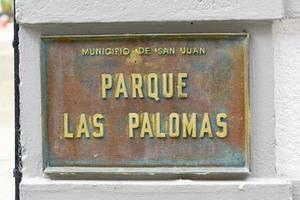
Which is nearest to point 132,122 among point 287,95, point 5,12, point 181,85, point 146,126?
point 146,126

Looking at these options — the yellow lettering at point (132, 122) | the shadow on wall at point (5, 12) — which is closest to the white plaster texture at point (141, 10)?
the yellow lettering at point (132, 122)

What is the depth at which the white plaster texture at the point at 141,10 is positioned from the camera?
9.64 feet

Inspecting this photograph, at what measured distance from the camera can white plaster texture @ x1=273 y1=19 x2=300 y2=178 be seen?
9.88 ft

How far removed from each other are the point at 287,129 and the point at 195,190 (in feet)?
1.67

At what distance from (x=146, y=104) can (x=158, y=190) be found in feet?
1.31

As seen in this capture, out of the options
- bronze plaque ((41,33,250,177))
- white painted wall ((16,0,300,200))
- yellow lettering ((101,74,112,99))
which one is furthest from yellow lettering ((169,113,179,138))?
yellow lettering ((101,74,112,99))

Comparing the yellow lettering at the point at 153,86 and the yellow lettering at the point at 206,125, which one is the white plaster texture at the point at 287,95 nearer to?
the yellow lettering at the point at 206,125

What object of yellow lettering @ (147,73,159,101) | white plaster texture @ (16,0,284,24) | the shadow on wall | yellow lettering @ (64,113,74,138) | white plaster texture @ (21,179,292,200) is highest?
the shadow on wall

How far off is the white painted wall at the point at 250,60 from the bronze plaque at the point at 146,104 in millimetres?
53

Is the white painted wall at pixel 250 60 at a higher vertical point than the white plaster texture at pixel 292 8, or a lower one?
lower

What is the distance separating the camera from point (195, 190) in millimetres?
3002

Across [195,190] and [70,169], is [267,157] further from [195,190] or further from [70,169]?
[70,169]

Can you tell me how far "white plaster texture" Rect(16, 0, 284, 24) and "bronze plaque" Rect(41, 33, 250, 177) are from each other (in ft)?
0.29

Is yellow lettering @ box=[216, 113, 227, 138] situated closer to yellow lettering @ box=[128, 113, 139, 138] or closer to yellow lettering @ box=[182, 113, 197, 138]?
yellow lettering @ box=[182, 113, 197, 138]
